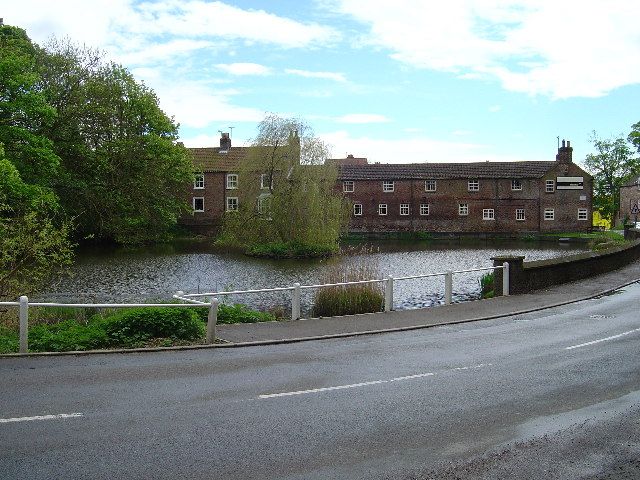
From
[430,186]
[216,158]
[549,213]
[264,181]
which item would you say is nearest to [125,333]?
[264,181]

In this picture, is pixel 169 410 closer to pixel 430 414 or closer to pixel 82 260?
pixel 430 414

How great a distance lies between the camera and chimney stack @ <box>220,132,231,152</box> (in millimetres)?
81081

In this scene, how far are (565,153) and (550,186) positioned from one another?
438 cm

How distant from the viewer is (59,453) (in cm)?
661

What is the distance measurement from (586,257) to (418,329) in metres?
12.8

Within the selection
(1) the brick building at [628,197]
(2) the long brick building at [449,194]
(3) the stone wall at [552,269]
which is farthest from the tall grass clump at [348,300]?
(1) the brick building at [628,197]

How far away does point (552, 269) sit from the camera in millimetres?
22859

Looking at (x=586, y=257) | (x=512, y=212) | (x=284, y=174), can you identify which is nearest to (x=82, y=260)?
(x=284, y=174)

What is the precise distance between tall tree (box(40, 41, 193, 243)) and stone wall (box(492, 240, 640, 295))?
25.9 meters

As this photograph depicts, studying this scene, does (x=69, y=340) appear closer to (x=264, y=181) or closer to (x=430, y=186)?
(x=264, y=181)

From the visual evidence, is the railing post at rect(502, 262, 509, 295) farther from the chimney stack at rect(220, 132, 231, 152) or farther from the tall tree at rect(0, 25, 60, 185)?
the chimney stack at rect(220, 132, 231, 152)

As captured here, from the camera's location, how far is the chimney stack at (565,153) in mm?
80375

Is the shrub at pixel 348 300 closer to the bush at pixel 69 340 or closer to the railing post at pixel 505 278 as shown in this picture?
the railing post at pixel 505 278

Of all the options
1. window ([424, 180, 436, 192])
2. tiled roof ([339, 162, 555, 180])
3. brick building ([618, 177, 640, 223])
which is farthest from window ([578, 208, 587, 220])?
brick building ([618, 177, 640, 223])
